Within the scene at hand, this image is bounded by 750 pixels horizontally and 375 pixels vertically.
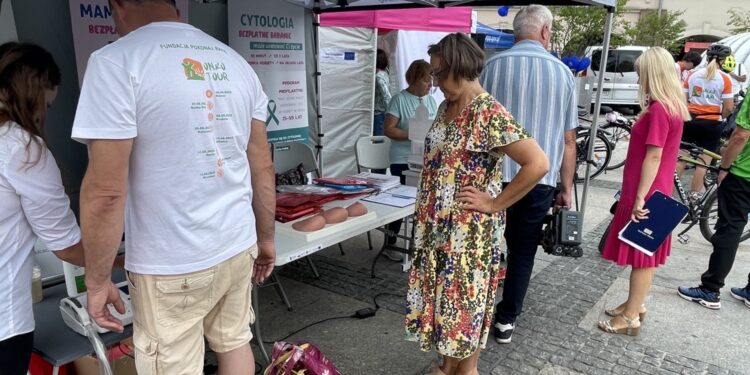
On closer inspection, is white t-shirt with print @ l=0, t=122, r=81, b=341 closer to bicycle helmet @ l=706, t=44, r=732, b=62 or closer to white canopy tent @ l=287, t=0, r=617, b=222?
white canopy tent @ l=287, t=0, r=617, b=222

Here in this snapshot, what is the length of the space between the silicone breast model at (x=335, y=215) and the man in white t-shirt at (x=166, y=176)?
1024 millimetres

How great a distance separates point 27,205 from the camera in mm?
1468

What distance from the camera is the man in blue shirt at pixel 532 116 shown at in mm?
2770

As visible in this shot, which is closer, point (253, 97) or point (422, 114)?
point (253, 97)

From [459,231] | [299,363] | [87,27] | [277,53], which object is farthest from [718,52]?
[87,27]

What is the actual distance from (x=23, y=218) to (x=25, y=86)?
408 millimetres

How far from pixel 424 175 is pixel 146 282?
121 cm

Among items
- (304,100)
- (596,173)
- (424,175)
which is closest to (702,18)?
(596,173)

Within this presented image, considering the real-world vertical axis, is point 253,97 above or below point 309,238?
above

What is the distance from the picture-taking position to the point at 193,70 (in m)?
1.41

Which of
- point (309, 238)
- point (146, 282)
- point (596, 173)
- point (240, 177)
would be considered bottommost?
point (596, 173)

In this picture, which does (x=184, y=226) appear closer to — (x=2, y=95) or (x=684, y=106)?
(x=2, y=95)

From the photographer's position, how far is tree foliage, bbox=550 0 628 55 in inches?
785

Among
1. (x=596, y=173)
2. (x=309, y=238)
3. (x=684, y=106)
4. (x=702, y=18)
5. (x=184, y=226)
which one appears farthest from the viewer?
(x=702, y=18)
